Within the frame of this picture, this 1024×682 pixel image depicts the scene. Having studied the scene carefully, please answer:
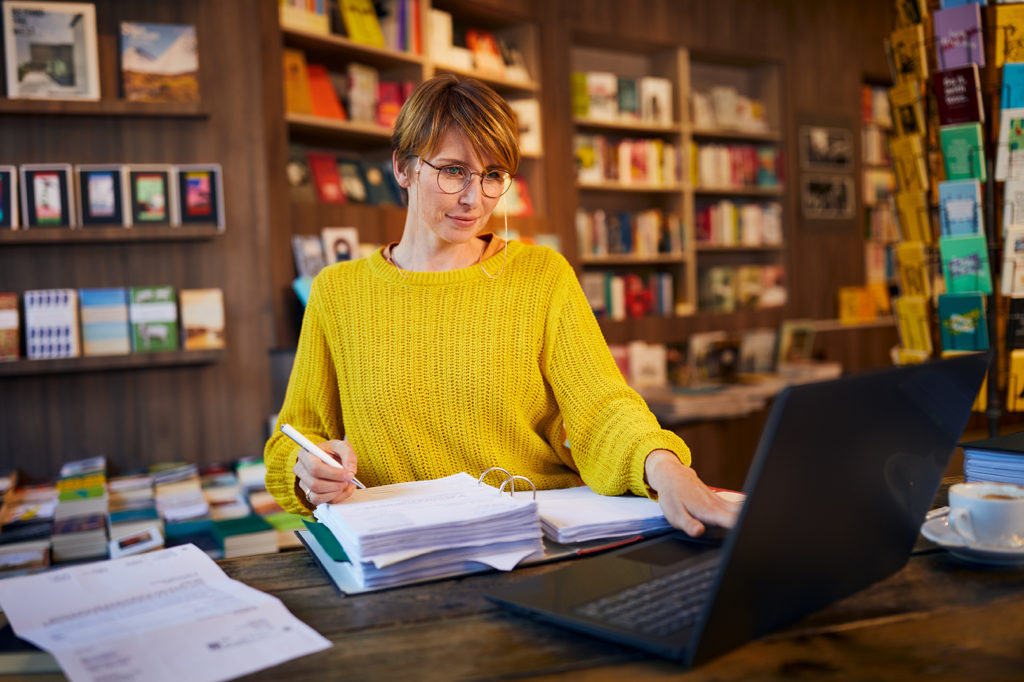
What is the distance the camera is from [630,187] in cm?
483

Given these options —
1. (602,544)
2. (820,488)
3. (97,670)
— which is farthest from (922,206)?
(97,670)

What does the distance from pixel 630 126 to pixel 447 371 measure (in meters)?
3.51

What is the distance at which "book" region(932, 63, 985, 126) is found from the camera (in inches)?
79.5

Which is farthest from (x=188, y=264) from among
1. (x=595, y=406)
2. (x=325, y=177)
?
(x=595, y=406)

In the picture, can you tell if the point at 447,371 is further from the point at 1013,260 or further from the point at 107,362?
the point at 107,362

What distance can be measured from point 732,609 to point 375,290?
106 centimetres

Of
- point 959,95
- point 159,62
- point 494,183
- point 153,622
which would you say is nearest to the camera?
point 153,622

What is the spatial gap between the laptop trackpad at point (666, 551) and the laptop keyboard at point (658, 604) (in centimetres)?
6

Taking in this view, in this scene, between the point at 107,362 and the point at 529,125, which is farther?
the point at 529,125

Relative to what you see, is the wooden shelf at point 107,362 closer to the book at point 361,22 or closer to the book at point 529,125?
the book at point 361,22

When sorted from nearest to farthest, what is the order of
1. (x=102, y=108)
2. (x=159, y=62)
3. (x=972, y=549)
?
(x=972, y=549)
(x=102, y=108)
(x=159, y=62)

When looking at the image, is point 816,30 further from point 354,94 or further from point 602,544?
point 602,544

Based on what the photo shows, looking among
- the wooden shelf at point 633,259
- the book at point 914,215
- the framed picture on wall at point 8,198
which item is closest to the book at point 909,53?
the book at point 914,215

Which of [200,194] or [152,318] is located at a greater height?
[200,194]
